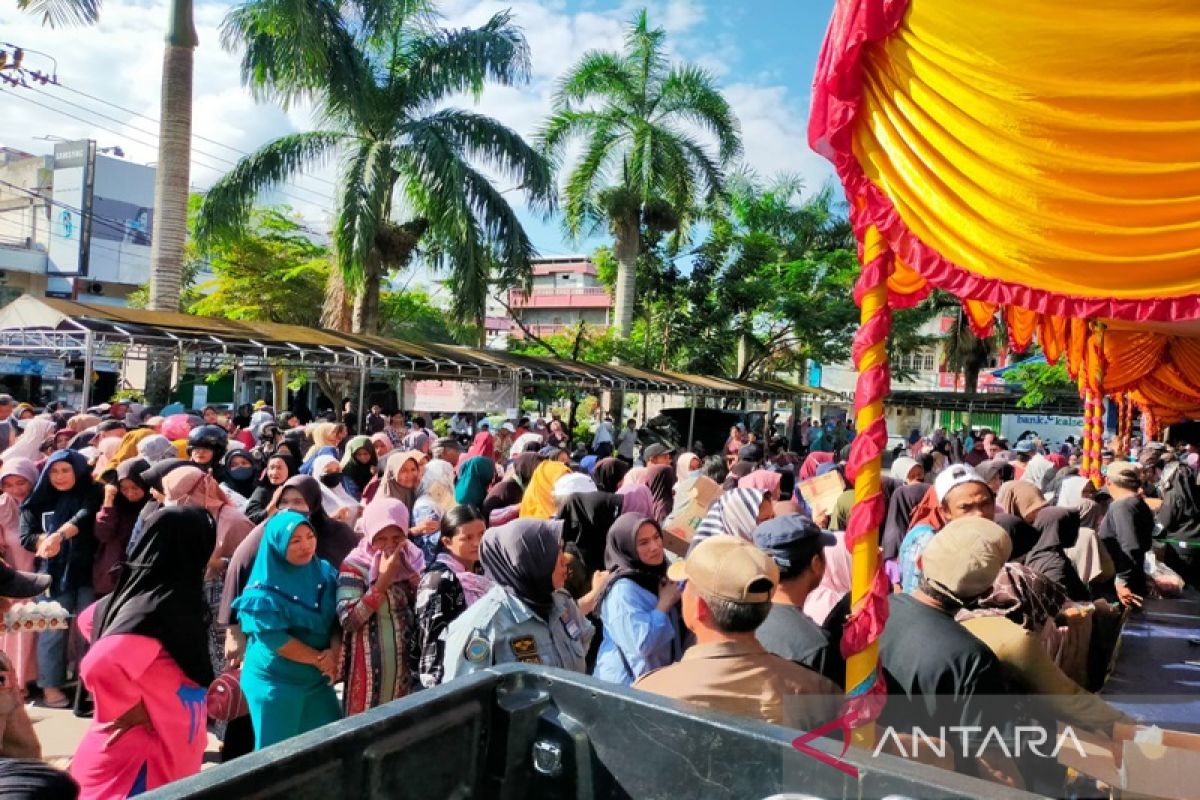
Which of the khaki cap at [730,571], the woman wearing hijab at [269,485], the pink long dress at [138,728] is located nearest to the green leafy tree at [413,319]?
the woman wearing hijab at [269,485]

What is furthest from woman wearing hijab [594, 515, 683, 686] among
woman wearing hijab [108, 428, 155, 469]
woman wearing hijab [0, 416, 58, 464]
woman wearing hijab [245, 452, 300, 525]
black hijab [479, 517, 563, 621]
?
woman wearing hijab [0, 416, 58, 464]

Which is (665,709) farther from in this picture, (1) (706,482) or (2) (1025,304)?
(1) (706,482)

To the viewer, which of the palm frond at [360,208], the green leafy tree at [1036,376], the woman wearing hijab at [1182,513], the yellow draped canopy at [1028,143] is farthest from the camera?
the green leafy tree at [1036,376]

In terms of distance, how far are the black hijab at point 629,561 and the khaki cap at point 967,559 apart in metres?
1.31

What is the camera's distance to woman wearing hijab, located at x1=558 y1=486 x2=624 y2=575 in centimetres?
473

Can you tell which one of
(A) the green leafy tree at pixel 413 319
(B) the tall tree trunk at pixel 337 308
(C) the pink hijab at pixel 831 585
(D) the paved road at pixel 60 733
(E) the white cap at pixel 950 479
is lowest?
(D) the paved road at pixel 60 733

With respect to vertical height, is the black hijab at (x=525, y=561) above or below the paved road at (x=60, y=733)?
above

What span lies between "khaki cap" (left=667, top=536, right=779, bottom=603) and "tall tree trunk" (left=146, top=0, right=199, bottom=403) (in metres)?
12.0

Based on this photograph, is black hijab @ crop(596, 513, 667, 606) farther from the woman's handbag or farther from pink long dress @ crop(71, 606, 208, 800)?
pink long dress @ crop(71, 606, 208, 800)

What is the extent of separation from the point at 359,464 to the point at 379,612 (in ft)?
11.8

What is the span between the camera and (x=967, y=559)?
2535 mm

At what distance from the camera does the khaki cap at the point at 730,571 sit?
2223 mm

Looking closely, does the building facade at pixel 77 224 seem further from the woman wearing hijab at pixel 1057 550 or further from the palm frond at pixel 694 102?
the woman wearing hijab at pixel 1057 550

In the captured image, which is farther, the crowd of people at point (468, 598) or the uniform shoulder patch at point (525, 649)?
the uniform shoulder patch at point (525, 649)
